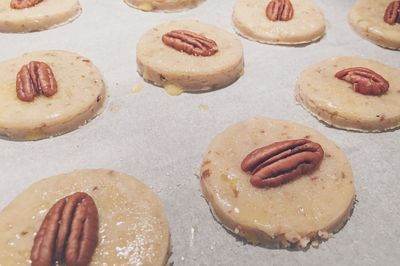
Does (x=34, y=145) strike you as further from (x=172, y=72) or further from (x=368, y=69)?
(x=368, y=69)

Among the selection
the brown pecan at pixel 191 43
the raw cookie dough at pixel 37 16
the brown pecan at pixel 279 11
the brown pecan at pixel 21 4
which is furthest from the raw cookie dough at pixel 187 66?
the brown pecan at pixel 21 4

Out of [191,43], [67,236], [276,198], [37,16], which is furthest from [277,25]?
[67,236]

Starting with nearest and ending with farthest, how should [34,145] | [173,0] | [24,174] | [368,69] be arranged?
1. [24,174]
2. [34,145]
3. [368,69]
4. [173,0]

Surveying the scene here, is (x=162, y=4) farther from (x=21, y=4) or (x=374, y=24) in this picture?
(x=374, y=24)

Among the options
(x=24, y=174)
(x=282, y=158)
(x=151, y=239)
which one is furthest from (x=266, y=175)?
(x=24, y=174)

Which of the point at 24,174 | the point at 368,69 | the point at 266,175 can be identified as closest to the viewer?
the point at 266,175
